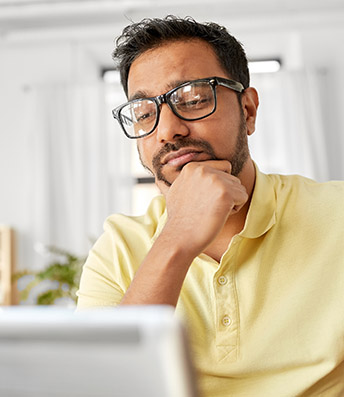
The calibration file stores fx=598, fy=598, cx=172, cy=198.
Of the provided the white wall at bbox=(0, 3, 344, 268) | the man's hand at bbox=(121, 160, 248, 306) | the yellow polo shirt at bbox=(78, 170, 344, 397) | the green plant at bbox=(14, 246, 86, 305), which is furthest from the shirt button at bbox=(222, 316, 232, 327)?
the white wall at bbox=(0, 3, 344, 268)

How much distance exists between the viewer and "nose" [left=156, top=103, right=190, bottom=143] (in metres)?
1.40

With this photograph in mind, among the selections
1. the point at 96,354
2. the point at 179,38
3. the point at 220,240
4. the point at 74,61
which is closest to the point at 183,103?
the point at 179,38

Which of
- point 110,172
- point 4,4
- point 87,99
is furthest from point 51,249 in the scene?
point 4,4

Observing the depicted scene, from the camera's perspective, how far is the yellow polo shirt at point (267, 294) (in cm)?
122

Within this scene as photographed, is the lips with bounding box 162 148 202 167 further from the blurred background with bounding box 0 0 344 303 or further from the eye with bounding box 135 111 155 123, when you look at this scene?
the blurred background with bounding box 0 0 344 303

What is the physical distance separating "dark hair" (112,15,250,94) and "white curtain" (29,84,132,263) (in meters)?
3.93

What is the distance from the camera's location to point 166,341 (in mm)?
370

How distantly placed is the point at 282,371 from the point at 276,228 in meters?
0.33

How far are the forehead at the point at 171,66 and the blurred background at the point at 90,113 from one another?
390 cm

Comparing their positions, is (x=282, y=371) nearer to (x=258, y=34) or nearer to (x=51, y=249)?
(x=51, y=249)

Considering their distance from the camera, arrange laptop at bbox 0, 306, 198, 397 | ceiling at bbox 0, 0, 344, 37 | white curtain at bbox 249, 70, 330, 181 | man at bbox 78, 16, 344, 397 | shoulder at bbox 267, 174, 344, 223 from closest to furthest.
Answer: laptop at bbox 0, 306, 198, 397 < man at bbox 78, 16, 344, 397 < shoulder at bbox 267, 174, 344, 223 < ceiling at bbox 0, 0, 344, 37 < white curtain at bbox 249, 70, 330, 181

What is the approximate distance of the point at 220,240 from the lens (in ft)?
4.68

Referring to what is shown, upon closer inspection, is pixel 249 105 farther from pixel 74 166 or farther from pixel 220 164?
pixel 74 166

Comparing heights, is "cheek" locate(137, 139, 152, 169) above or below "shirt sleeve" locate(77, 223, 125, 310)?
above
